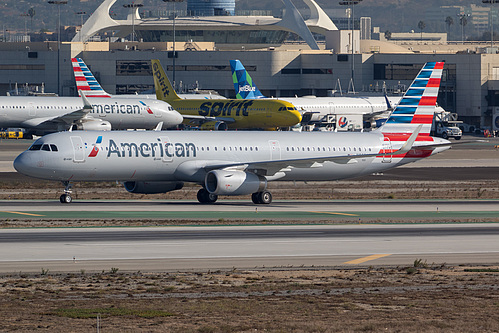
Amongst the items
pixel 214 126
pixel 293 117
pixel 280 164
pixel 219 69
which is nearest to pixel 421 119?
pixel 280 164

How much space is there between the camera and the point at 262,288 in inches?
1108

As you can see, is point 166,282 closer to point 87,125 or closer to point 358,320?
point 358,320

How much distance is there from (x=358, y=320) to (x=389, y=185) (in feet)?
156

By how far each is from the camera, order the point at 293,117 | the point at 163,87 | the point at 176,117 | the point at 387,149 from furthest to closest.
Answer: the point at 163,87
the point at 293,117
the point at 176,117
the point at 387,149

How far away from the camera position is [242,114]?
121688 millimetres

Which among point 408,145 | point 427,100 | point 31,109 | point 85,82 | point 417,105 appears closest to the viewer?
point 408,145

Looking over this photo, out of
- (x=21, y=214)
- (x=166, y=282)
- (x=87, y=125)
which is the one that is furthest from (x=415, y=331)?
(x=87, y=125)

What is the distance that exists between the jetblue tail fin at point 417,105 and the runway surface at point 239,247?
18439 mm

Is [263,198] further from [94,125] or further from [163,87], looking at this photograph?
[163,87]

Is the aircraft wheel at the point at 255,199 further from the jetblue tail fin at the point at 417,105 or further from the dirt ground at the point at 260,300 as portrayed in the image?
the dirt ground at the point at 260,300

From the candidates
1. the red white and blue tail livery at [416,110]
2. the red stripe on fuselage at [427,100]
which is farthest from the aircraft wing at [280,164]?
the red stripe on fuselage at [427,100]

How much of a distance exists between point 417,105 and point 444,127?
260 feet

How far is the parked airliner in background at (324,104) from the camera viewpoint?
13775cm

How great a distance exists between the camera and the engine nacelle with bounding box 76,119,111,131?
349 feet
